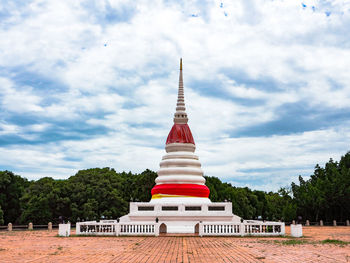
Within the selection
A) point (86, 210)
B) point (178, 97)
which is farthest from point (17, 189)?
point (178, 97)

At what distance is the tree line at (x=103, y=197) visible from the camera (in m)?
55.6

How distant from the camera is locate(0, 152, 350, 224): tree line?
5559cm

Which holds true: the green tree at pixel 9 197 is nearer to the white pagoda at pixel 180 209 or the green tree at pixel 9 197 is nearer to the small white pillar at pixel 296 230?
the white pagoda at pixel 180 209

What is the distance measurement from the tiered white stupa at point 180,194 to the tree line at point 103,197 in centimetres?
917

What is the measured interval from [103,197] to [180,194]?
21.8 metres

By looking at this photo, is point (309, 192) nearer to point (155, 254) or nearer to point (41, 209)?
point (41, 209)

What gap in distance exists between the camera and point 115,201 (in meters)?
59.5

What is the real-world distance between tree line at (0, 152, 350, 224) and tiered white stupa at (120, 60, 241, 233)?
9169 millimetres

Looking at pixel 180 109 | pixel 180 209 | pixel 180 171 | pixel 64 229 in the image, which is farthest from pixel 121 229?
pixel 180 109

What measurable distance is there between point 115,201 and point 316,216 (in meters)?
35.7

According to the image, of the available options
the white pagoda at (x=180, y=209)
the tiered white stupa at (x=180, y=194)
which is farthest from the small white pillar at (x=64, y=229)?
the tiered white stupa at (x=180, y=194)

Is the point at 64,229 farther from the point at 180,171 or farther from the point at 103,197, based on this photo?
the point at 103,197

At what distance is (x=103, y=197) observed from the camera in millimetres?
59250

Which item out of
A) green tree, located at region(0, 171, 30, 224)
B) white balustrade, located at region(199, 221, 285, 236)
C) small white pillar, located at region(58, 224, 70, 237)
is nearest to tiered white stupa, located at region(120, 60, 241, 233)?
white balustrade, located at region(199, 221, 285, 236)
